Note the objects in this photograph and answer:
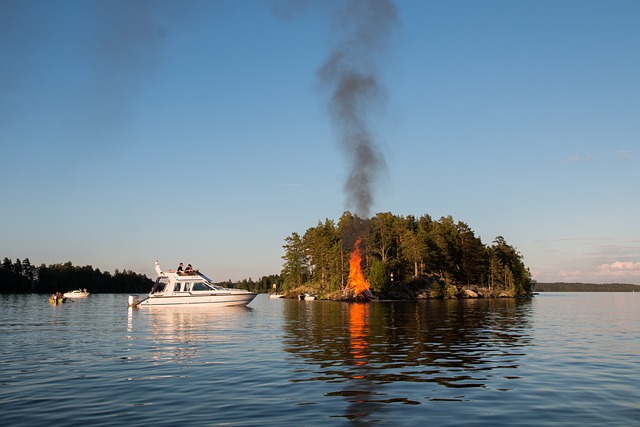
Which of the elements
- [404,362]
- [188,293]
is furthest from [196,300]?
[404,362]

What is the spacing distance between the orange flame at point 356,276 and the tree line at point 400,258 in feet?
7.74

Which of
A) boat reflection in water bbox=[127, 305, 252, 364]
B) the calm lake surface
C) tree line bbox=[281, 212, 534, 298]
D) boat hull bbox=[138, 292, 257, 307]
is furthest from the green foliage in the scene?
the calm lake surface

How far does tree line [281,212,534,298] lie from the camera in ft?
437

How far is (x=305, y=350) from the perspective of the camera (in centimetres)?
2586

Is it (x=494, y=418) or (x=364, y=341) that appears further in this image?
(x=364, y=341)

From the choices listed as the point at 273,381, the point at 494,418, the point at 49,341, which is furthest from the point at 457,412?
the point at 49,341

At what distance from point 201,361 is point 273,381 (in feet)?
20.4

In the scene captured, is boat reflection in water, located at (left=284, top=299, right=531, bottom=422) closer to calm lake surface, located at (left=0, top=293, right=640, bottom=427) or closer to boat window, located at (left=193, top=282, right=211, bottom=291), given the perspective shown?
calm lake surface, located at (left=0, top=293, right=640, bottom=427)

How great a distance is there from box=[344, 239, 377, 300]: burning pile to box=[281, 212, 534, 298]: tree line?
8.46 ft

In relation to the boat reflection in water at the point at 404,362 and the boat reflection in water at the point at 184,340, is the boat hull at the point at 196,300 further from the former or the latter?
the boat reflection in water at the point at 404,362

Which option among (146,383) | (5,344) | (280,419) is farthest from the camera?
(5,344)

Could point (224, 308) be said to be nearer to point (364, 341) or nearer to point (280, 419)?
point (364, 341)

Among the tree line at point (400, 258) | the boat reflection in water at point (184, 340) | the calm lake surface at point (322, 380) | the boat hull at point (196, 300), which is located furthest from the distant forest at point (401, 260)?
the calm lake surface at point (322, 380)

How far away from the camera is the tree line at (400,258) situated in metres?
133
